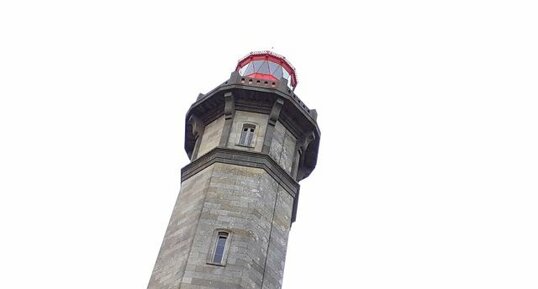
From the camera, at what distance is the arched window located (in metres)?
26.0

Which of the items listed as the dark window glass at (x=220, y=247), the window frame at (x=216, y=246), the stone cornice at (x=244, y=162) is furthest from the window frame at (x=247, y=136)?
the dark window glass at (x=220, y=247)

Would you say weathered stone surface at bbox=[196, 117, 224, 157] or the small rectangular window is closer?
the small rectangular window

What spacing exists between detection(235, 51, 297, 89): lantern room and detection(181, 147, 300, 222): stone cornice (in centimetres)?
A: 648

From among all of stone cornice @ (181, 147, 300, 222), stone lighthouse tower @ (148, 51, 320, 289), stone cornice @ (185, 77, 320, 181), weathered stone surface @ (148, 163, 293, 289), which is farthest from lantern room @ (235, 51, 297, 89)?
weathered stone surface @ (148, 163, 293, 289)

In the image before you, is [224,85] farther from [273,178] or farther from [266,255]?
[266,255]

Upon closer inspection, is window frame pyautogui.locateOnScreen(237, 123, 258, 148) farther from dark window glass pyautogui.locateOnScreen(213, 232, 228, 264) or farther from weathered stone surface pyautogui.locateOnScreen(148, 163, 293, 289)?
dark window glass pyautogui.locateOnScreen(213, 232, 228, 264)

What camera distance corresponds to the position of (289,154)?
2703 cm

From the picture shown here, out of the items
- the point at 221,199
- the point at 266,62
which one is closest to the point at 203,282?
the point at 221,199

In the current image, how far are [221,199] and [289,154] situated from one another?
4430 millimetres

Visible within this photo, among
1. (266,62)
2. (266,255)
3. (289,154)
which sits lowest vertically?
(266,255)

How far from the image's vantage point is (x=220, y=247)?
72.8 ft

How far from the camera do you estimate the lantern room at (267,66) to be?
31.1 meters

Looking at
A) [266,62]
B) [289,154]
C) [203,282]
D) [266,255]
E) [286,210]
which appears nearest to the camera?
[203,282]

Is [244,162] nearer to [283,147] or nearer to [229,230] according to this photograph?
[283,147]
